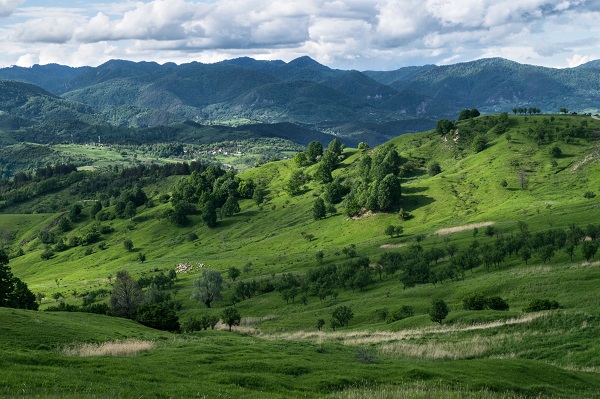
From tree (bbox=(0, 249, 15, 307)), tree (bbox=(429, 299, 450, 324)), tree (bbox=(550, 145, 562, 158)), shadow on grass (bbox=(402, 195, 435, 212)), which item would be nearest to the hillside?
shadow on grass (bbox=(402, 195, 435, 212))

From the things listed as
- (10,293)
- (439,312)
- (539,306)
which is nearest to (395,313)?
(439,312)

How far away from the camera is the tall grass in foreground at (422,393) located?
27.8 metres

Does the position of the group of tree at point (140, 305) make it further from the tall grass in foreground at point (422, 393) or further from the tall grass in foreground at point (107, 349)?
the tall grass in foreground at point (422, 393)

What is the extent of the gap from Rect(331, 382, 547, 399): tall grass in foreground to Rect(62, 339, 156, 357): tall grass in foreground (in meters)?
20.3

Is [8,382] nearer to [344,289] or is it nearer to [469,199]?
[344,289]

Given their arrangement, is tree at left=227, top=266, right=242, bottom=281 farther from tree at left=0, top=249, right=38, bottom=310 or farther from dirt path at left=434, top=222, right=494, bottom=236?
tree at left=0, top=249, right=38, bottom=310

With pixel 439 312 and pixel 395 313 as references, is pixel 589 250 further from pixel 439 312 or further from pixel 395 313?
pixel 439 312

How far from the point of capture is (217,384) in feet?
100.0

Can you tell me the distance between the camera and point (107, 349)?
42062 mm

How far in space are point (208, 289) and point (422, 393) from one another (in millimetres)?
103680

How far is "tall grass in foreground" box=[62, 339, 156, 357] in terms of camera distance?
41.0 m

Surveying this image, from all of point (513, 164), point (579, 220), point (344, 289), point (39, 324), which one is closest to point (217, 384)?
point (39, 324)

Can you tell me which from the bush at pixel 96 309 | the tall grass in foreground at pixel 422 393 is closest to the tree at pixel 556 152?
the bush at pixel 96 309

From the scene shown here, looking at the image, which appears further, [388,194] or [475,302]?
[388,194]
